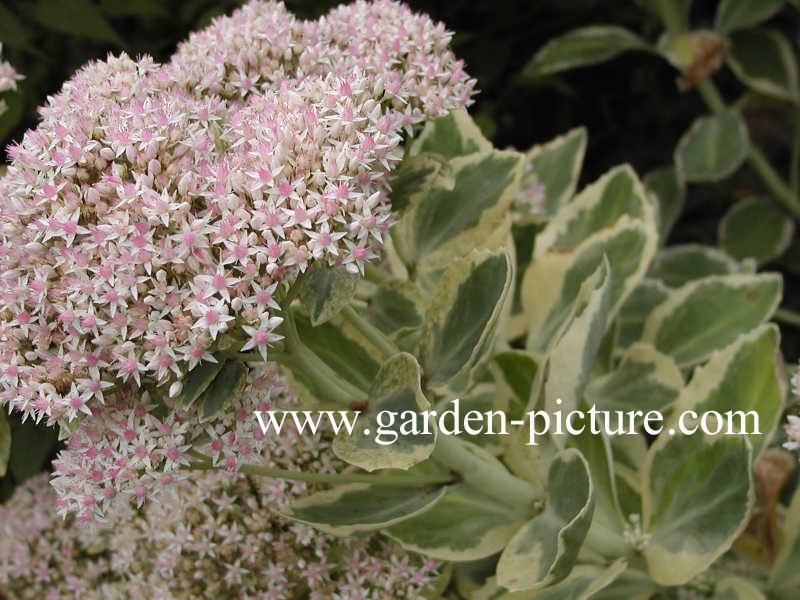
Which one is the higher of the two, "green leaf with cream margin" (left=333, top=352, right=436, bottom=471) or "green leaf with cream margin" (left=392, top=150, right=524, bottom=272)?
"green leaf with cream margin" (left=392, top=150, right=524, bottom=272)

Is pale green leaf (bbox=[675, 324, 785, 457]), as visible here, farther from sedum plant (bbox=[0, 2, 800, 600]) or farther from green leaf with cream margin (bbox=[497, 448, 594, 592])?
green leaf with cream margin (bbox=[497, 448, 594, 592])

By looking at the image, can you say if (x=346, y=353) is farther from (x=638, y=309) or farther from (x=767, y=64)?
(x=767, y=64)

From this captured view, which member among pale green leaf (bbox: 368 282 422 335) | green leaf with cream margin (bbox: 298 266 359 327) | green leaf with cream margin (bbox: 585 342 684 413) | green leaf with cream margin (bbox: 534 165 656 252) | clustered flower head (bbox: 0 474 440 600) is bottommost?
clustered flower head (bbox: 0 474 440 600)

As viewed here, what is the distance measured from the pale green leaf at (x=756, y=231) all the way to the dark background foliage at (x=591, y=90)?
0.40 ft

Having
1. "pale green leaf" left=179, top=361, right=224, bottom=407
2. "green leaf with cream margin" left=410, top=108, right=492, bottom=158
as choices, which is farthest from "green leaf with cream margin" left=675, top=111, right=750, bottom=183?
"pale green leaf" left=179, top=361, right=224, bottom=407

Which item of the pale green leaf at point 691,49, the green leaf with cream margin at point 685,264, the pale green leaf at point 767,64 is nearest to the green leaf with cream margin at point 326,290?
the green leaf with cream margin at point 685,264

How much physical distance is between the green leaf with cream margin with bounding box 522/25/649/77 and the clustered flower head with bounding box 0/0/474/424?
39.2 inches

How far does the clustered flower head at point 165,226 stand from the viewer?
2.41 feet

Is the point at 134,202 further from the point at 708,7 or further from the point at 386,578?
the point at 708,7

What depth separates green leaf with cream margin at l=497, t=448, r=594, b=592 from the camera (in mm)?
892

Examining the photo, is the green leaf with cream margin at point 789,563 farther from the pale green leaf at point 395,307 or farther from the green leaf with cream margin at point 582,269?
the pale green leaf at point 395,307

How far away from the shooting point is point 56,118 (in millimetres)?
831

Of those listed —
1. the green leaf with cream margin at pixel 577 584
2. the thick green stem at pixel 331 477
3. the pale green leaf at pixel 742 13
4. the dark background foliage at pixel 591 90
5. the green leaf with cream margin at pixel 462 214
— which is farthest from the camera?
the pale green leaf at pixel 742 13

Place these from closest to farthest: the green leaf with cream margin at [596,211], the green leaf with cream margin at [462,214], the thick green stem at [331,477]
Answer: the thick green stem at [331,477]
the green leaf with cream margin at [462,214]
the green leaf with cream margin at [596,211]
